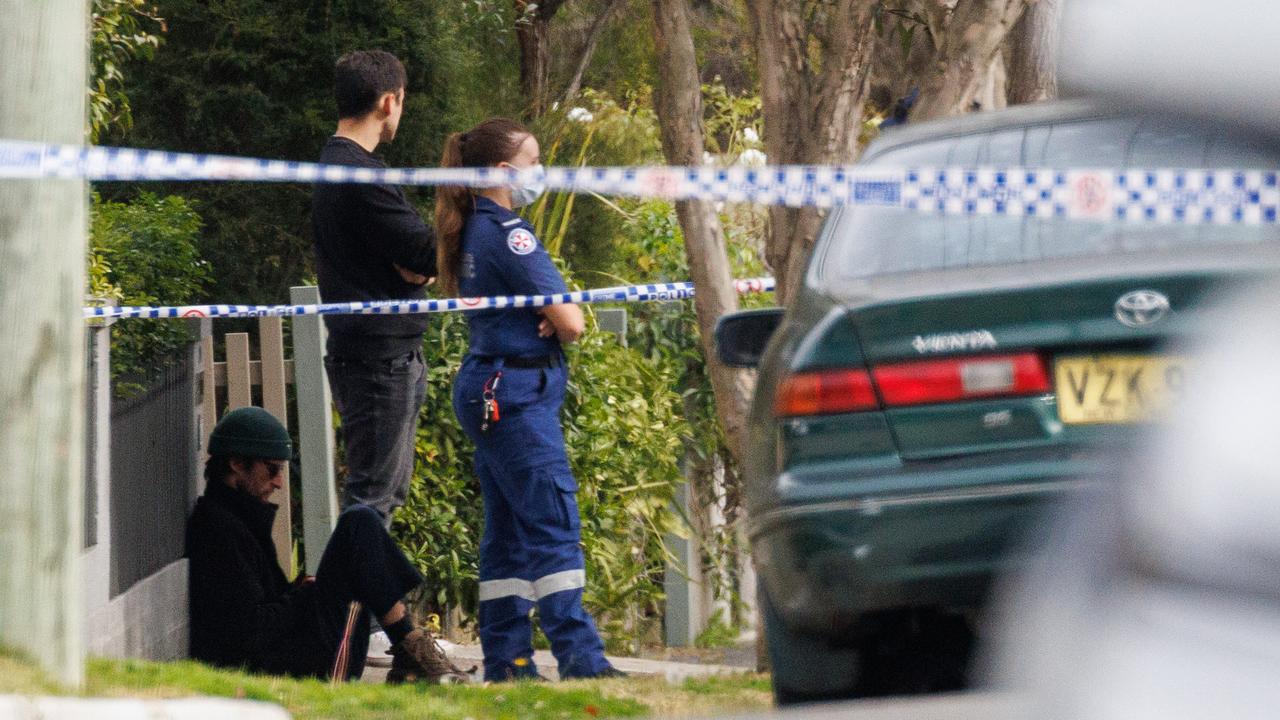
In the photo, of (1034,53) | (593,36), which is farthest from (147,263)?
(593,36)

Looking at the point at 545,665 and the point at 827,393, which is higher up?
the point at 827,393

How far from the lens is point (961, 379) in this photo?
12.2 ft

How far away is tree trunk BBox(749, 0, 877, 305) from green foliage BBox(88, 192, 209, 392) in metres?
2.39

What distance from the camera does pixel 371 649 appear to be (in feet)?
23.3

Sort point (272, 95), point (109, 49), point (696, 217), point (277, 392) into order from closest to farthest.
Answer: point (696, 217) < point (277, 392) < point (109, 49) < point (272, 95)

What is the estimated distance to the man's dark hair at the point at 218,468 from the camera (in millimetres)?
6281

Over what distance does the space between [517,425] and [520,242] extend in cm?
61

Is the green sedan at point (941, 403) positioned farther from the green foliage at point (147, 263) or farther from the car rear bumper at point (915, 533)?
the green foliage at point (147, 263)

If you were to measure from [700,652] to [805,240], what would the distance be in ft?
10.6

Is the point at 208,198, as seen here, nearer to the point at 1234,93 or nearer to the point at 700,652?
the point at 700,652

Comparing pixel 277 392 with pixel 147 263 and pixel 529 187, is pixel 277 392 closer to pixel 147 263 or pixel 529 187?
pixel 147 263

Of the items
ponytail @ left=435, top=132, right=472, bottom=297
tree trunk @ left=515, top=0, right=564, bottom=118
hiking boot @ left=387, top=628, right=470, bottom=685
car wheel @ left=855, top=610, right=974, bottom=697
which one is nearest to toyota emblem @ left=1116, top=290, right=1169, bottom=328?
car wheel @ left=855, top=610, right=974, bottom=697

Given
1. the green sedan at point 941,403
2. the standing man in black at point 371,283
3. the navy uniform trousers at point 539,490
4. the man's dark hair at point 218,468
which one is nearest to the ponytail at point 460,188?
the standing man in black at point 371,283

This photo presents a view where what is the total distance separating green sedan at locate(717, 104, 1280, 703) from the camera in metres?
3.56
